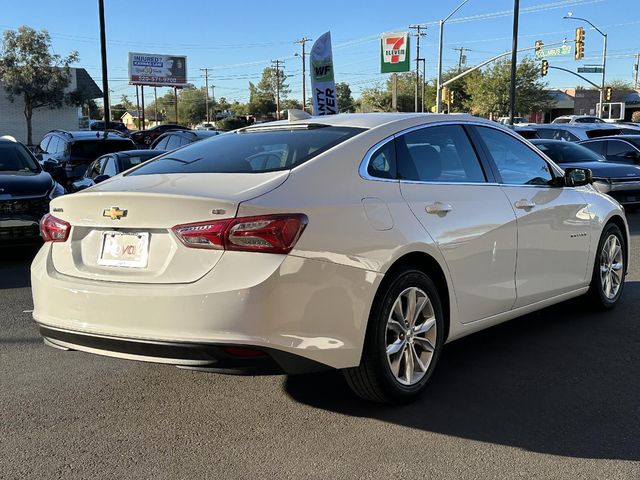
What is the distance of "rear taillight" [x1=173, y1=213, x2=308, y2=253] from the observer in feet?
10.4

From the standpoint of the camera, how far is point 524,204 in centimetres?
473

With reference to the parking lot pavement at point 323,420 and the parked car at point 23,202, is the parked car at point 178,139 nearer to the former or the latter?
the parked car at point 23,202

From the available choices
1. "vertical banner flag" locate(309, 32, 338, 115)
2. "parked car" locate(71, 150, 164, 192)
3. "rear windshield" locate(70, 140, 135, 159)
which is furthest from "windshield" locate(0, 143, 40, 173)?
"vertical banner flag" locate(309, 32, 338, 115)

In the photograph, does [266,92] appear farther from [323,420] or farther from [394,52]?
[323,420]

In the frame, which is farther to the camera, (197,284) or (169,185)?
(169,185)

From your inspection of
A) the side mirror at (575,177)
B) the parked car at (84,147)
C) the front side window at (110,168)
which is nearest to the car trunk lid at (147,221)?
the side mirror at (575,177)

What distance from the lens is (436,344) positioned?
13.1 feet

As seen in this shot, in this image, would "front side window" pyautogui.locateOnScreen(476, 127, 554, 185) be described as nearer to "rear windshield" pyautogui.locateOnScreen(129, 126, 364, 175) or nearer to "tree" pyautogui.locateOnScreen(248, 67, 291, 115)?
"rear windshield" pyautogui.locateOnScreen(129, 126, 364, 175)

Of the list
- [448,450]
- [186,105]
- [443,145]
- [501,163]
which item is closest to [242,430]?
[448,450]

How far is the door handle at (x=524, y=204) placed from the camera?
4.67m

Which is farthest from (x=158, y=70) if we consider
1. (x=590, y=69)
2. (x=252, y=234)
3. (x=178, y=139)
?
(x=252, y=234)

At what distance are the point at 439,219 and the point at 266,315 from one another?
136 centimetres

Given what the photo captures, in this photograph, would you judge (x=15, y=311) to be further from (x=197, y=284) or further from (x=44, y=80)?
(x=44, y=80)

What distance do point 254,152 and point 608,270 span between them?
354cm
